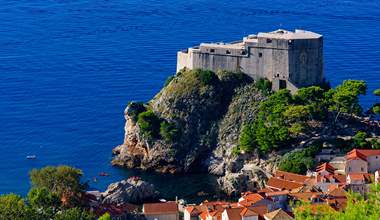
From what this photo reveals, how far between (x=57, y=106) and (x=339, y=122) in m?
34.0

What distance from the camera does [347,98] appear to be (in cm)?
8781

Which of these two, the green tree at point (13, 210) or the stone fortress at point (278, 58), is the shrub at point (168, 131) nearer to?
the stone fortress at point (278, 58)

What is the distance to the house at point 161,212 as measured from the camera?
7588 centimetres

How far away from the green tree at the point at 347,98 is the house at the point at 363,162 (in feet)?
26.8

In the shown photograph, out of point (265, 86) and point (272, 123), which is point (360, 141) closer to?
point (272, 123)

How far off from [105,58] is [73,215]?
6151 cm

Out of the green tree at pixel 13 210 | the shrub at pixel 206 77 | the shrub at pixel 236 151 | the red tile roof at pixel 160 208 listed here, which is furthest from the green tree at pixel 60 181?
the shrub at pixel 206 77

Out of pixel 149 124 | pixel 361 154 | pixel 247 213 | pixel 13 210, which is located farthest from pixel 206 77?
pixel 13 210

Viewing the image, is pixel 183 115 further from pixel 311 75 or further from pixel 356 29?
pixel 356 29

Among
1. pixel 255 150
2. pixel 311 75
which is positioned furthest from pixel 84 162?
pixel 311 75

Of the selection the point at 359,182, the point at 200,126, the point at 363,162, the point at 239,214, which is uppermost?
the point at 200,126

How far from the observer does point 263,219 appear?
70312 millimetres

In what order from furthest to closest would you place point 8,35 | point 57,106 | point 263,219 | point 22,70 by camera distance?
point 8,35 < point 22,70 < point 57,106 < point 263,219

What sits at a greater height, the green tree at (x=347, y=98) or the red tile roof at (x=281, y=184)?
the green tree at (x=347, y=98)
